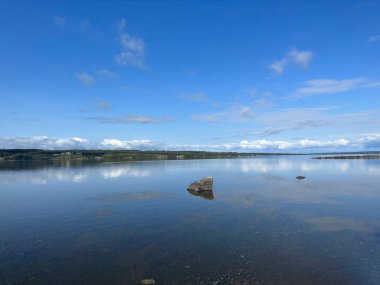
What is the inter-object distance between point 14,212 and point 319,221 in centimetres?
3681

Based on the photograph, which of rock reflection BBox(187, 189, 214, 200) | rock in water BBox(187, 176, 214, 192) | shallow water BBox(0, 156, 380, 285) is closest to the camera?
shallow water BBox(0, 156, 380, 285)

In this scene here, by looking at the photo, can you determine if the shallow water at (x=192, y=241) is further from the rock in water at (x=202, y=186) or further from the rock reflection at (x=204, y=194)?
the rock in water at (x=202, y=186)

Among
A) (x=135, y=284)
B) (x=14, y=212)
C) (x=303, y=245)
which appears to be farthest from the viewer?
(x=14, y=212)

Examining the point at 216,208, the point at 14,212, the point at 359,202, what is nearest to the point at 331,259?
the point at 216,208

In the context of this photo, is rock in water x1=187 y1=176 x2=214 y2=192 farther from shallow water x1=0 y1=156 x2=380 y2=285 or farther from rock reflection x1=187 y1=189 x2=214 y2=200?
shallow water x1=0 y1=156 x2=380 y2=285

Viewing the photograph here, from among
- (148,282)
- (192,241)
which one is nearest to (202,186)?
(192,241)

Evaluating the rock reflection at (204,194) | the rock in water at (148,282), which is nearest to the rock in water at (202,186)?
the rock reflection at (204,194)

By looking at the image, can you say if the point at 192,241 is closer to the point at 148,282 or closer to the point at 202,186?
the point at 148,282

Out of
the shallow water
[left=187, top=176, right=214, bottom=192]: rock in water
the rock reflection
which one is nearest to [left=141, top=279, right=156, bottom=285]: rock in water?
the shallow water

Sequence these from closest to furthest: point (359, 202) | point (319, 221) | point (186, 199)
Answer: point (319, 221) < point (359, 202) < point (186, 199)

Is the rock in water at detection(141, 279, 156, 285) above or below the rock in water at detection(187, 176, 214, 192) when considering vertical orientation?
below

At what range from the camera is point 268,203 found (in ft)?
129

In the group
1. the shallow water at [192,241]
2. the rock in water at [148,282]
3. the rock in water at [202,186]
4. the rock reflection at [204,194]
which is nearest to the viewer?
the rock in water at [148,282]

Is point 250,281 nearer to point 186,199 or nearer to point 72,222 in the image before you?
point 72,222
